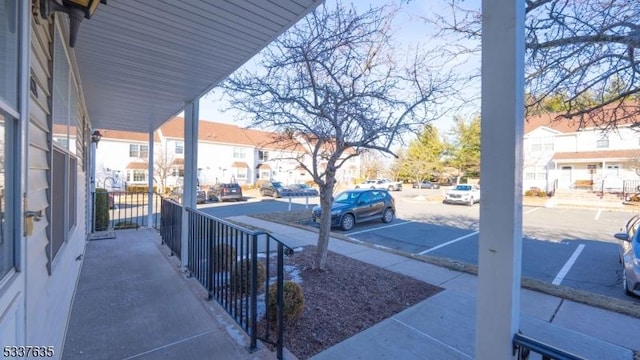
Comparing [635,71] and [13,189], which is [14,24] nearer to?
[13,189]

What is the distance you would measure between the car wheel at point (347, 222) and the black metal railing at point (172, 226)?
17.9 ft

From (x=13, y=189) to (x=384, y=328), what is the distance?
3.07 m

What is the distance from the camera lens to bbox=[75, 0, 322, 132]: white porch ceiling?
2.34 metres

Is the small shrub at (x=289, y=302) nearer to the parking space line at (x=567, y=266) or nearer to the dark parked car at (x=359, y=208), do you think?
the parking space line at (x=567, y=266)

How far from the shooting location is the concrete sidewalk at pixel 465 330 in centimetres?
269

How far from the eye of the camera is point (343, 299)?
12.4 ft

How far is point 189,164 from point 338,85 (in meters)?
2.59

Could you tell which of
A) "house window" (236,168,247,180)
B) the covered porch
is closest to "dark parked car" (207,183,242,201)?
"house window" (236,168,247,180)

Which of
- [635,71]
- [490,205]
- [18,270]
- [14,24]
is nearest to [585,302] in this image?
[635,71]

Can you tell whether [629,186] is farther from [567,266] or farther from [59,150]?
[59,150]

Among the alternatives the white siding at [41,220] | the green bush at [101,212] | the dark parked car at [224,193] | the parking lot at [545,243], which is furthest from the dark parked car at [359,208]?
the dark parked car at [224,193]

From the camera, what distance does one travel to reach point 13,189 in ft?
4.31

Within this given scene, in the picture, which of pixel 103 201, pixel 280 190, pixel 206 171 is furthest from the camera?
pixel 206 171

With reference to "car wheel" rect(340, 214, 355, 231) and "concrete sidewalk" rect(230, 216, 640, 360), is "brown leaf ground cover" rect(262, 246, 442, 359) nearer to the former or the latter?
"concrete sidewalk" rect(230, 216, 640, 360)
